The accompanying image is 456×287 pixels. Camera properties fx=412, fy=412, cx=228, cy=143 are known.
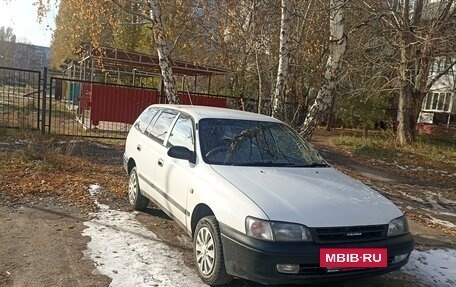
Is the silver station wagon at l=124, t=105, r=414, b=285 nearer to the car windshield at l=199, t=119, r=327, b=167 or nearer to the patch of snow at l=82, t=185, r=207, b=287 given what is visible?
the car windshield at l=199, t=119, r=327, b=167

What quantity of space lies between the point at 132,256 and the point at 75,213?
5.73 feet

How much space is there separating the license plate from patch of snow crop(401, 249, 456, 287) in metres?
1.15

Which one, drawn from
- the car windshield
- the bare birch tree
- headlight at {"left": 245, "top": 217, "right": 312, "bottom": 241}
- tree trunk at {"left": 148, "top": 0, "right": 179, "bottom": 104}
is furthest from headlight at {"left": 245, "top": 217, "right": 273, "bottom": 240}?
the bare birch tree

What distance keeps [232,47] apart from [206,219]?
10.6 meters

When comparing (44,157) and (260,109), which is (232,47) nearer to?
(260,109)

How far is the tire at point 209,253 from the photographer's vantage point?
3.51m

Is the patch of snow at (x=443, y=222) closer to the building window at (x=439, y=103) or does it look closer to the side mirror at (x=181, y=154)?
the side mirror at (x=181, y=154)

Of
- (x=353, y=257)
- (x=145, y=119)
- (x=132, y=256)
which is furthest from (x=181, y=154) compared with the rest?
(x=145, y=119)

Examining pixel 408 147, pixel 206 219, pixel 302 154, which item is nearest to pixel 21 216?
pixel 206 219

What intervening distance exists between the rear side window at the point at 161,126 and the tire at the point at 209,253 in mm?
1659

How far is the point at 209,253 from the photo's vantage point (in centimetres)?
368

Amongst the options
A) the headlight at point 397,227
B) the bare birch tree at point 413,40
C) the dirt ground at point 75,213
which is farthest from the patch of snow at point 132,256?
the bare birch tree at point 413,40

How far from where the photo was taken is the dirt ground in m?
3.85

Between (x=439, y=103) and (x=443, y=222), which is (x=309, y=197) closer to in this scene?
(x=443, y=222)
